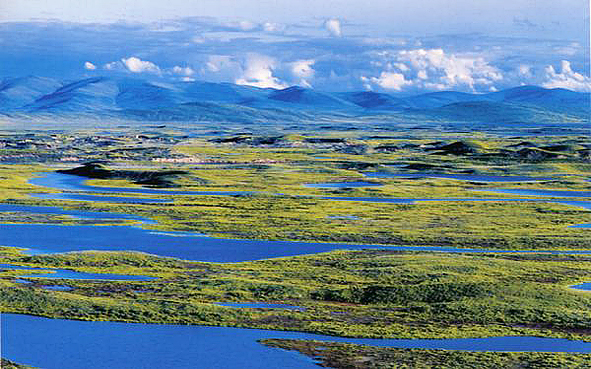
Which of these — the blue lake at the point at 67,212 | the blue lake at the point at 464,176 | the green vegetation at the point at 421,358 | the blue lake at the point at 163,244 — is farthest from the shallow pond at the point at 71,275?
the blue lake at the point at 464,176

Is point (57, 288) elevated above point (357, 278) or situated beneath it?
elevated above

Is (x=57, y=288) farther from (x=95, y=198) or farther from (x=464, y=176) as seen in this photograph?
(x=464, y=176)

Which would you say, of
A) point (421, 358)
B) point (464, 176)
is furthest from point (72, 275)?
point (464, 176)

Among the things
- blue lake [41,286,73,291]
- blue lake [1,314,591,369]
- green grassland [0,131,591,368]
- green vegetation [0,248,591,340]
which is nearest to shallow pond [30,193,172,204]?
green grassland [0,131,591,368]

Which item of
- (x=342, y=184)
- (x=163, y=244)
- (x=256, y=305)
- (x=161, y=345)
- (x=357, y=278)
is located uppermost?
(x=161, y=345)

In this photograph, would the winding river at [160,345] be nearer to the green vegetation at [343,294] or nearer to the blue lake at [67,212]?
the green vegetation at [343,294]

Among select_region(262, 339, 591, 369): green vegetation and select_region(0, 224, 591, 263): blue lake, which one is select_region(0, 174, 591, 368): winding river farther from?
select_region(0, 224, 591, 263): blue lake

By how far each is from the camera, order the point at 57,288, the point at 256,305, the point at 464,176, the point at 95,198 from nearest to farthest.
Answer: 1. the point at 256,305
2. the point at 57,288
3. the point at 95,198
4. the point at 464,176
